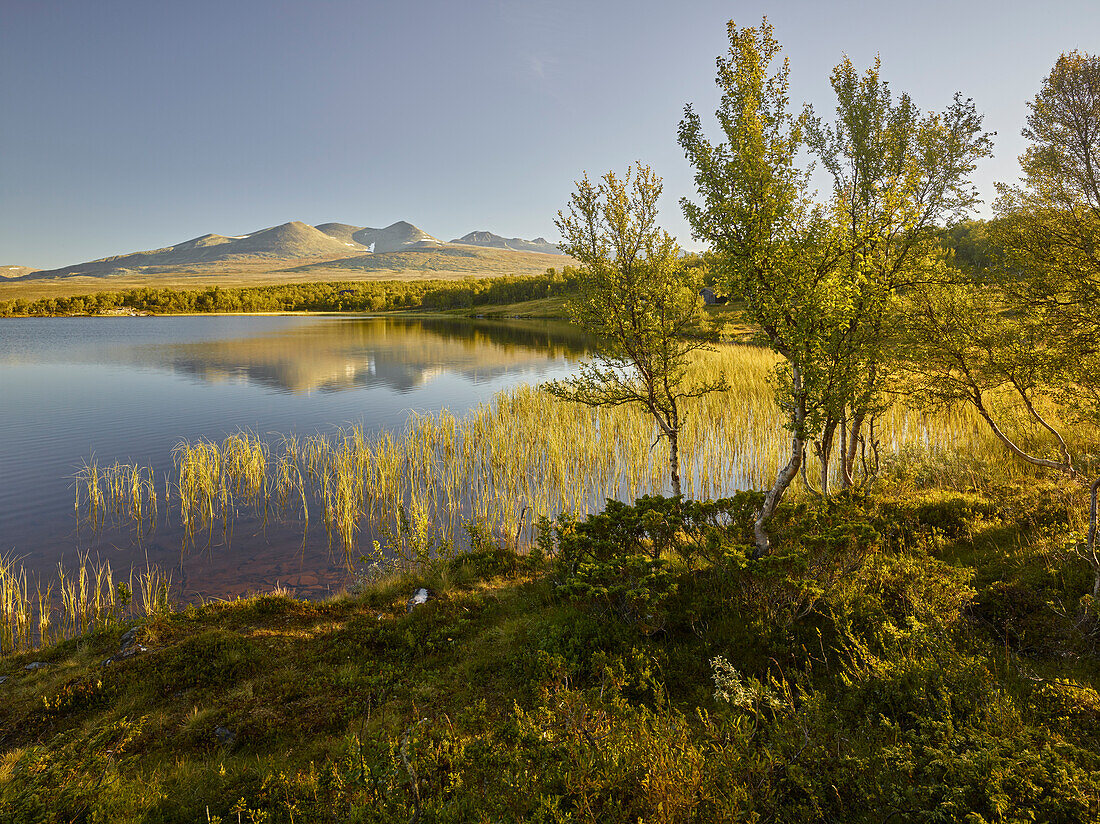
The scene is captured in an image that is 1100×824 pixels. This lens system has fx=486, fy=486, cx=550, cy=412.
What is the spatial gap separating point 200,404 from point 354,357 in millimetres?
20848

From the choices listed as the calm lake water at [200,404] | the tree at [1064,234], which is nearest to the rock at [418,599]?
the calm lake water at [200,404]

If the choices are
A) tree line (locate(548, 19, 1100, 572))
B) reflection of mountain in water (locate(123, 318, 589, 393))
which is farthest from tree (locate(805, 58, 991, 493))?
reflection of mountain in water (locate(123, 318, 589, 393))

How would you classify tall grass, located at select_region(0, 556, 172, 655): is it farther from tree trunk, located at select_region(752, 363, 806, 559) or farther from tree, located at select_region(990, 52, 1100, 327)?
tree, located at select_region(990, 52, 1100, 327)

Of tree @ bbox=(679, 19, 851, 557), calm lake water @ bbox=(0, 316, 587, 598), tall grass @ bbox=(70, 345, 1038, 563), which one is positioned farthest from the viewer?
Answer: tall grass @ bbox=(70, 345, 1038, 563)

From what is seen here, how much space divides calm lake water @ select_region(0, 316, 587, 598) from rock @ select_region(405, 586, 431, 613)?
2.65 meters

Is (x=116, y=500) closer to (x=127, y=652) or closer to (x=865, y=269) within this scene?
(x=127, y=652)

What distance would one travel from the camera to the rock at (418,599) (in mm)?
8973

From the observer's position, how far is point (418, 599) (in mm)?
9164

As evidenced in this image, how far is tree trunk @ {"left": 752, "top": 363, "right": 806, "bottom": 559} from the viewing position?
294 inches

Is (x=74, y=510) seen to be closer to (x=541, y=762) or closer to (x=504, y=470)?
(x=504, y=470)

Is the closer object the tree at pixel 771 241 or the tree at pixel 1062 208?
the tree at pixel 771 241

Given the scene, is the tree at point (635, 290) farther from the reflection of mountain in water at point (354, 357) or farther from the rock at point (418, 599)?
the reflection of mountain in water at point (354, 357)

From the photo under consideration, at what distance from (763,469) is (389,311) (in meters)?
152

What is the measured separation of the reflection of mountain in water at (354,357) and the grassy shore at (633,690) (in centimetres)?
2744
